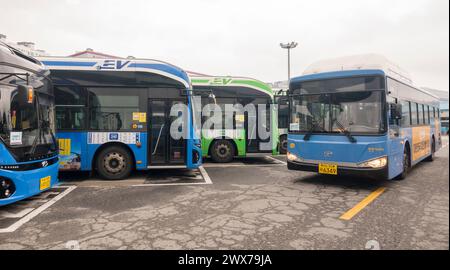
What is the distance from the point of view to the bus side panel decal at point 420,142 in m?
8.41

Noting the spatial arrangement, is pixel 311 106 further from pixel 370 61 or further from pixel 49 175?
pixel 49 175

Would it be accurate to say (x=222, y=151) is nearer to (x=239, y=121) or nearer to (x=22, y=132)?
(x=239, y=121)

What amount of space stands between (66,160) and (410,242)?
7.59 m

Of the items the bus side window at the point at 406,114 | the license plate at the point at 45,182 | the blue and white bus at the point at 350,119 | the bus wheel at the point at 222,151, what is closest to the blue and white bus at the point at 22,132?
the license plate at the point at 45,182

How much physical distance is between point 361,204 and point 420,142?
5.36 meters

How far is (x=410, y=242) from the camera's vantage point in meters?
3.57

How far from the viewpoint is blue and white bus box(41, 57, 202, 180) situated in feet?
24.9

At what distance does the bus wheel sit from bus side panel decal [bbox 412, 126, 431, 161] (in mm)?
5971

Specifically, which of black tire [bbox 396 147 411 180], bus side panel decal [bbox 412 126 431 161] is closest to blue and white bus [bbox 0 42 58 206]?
black tire [bbox 396 147 411 180]

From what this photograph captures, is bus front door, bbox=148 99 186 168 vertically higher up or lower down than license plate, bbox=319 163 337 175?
higher up

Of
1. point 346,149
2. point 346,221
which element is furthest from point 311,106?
point 346,221

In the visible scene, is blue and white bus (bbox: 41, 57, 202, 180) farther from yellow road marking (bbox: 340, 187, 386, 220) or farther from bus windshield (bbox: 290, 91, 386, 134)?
yellow road marking (bbox: 340, 187, 386, 220)

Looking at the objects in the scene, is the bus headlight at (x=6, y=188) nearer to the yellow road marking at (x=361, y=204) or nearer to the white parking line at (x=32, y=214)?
the white parking line at (x=32, y=214)

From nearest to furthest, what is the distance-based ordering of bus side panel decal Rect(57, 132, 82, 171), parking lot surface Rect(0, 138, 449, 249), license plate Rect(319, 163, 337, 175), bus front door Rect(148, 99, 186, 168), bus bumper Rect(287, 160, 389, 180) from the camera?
parking lot surface Rect(0, 138, 449, 249), bus bumper Rect(287, 160, 389, 180), license plate Rect(319, 163, 337, 175), bus side panel decal Rect(57, 132, 82, 171), bus front door Rect(148, 99, 186, 168)
